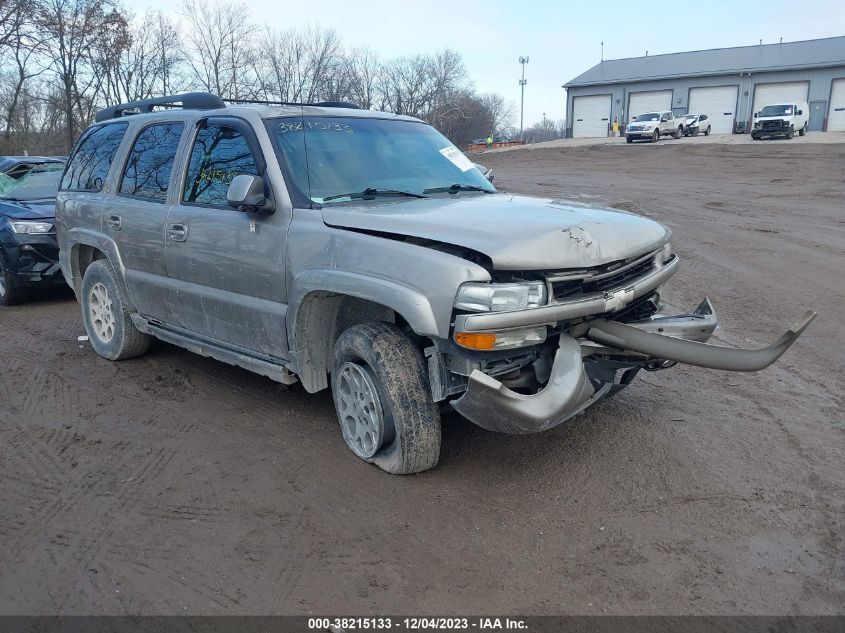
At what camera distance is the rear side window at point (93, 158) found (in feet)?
19.2

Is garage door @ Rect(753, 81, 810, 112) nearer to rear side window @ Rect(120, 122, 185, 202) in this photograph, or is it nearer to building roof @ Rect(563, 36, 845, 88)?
building roof @ Rect(563, 36, 845, 88)

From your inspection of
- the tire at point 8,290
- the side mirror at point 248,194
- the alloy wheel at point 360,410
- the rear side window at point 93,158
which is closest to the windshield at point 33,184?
the tire at point 8,290

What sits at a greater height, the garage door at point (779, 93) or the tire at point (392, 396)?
the garage door at point (779, 93)

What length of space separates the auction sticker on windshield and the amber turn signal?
2.09m

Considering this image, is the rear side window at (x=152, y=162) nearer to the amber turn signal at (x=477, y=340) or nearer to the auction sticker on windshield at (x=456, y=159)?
the auction sticker on windshield at (x=456, y=159)

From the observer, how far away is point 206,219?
15.0ft

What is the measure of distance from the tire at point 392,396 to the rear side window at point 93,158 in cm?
327

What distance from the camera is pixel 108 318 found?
6.12m

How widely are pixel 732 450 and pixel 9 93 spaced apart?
4151cm

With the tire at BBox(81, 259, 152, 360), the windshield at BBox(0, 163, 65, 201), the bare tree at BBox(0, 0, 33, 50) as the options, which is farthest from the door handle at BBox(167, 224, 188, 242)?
the bare tree at BBox(0, 0, 33, 50)

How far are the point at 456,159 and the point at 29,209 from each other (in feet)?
20.5

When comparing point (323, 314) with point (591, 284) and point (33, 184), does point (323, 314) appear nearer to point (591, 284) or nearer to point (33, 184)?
point (591, 284)

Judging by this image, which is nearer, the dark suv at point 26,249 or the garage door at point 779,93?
the dark suv at point 26,249

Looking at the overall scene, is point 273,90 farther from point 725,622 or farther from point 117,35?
point 725,622
